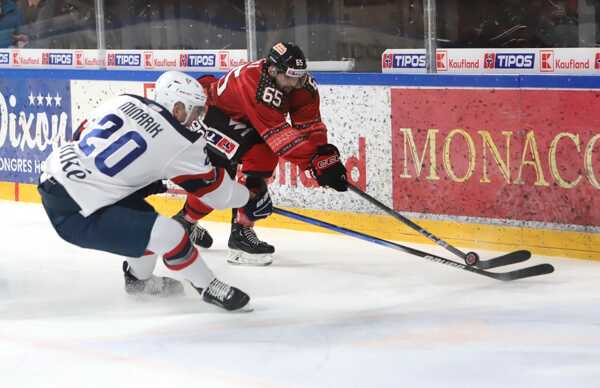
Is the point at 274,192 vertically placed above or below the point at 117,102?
below

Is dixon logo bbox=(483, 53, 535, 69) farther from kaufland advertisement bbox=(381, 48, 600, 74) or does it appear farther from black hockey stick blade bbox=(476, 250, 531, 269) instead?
black hockey stick blade bbox=(476, 250, 531, 269)

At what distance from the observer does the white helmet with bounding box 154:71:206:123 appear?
168 inches

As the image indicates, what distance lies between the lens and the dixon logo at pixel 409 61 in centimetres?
561

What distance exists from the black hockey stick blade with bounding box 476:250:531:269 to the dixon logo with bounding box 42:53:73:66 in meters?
3.08

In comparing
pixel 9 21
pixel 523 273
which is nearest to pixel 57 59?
pixel 9 21

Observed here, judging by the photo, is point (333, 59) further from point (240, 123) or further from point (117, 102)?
point (117, 102)

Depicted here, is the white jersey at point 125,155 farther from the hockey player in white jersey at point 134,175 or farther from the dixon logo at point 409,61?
the dixon logo at point 409,61

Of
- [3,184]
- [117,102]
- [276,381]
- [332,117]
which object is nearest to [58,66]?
[3,184]

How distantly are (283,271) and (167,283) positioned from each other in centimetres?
62

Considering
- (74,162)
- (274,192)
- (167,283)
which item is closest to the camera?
(74,162)

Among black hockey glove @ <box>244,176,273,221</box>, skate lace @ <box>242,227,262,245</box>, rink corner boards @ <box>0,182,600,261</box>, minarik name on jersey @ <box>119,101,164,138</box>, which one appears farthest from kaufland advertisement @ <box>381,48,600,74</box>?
minarik name on jersey @ <box>119,101,164,138</box>

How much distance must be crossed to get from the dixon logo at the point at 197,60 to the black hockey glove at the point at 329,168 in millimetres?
1679

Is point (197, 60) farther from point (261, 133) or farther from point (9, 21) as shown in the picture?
point (261, 133)

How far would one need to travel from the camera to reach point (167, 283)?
4.63 metres
